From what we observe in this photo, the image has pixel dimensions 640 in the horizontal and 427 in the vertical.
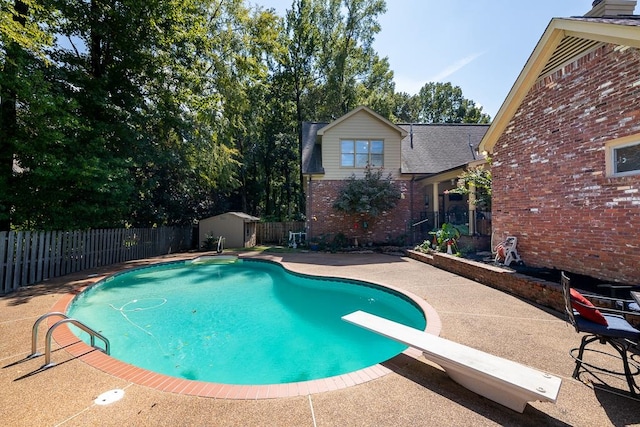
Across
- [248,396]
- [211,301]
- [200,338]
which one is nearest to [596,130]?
[248,396]

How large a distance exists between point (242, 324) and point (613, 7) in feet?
39.7

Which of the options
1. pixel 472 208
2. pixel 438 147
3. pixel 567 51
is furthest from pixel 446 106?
pixel 567 51

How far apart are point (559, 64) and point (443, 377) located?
7.87 m

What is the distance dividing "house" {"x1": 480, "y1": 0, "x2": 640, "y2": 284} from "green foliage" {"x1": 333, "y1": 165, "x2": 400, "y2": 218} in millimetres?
6882

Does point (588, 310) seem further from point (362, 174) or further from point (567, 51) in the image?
point (362, 174)

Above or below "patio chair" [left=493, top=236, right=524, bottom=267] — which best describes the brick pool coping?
below

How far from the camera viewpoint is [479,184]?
1071cm

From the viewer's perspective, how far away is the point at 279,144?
83.8 ft

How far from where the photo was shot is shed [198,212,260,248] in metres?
17.4

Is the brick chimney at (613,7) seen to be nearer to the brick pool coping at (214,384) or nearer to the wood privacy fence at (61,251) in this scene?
the brick pool coping at (214,384)

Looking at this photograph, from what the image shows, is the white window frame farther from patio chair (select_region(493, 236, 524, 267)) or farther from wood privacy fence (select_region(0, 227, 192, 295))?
wood privacy fence (select_region(0, 227, 192, 295))

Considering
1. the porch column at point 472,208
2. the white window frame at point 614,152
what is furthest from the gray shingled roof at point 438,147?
the white window frame at point 614,152

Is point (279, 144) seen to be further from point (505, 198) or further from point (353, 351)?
point (353, 351)

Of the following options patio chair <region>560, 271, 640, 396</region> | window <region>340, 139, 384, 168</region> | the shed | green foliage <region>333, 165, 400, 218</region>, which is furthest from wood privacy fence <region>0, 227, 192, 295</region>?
patio chair <region>560, 271, 640, 396</region>
